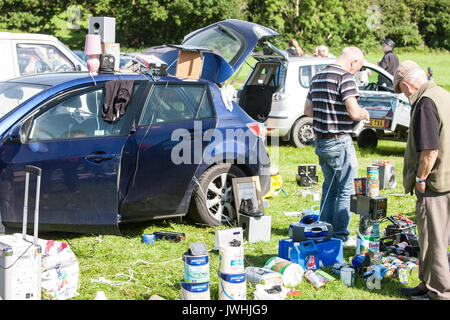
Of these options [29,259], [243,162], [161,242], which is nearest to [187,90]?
[243,162]

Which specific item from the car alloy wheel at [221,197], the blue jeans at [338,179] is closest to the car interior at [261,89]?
the car alloy wheel at [221,197]

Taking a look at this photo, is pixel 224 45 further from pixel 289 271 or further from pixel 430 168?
pixel 430 168

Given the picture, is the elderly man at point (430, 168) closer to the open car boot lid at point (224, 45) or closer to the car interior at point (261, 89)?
the open car boot lid at point (224, 45)

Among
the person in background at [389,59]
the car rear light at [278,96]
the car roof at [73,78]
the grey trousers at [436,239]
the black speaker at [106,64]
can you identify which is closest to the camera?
the grey trousers at [436,239]

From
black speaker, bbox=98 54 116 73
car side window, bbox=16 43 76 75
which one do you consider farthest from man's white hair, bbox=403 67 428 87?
car side window, bbox=16 43 76 75

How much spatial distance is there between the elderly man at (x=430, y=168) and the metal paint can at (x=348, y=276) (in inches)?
24.6

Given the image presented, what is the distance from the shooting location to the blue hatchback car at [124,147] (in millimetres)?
5422

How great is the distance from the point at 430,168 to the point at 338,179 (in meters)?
1.71

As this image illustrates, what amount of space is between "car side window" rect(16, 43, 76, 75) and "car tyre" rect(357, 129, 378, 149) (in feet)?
19.9

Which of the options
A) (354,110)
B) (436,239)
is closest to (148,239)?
(354,110)

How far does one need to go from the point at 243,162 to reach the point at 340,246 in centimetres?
167

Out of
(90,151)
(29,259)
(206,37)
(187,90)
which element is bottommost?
(29,259)
